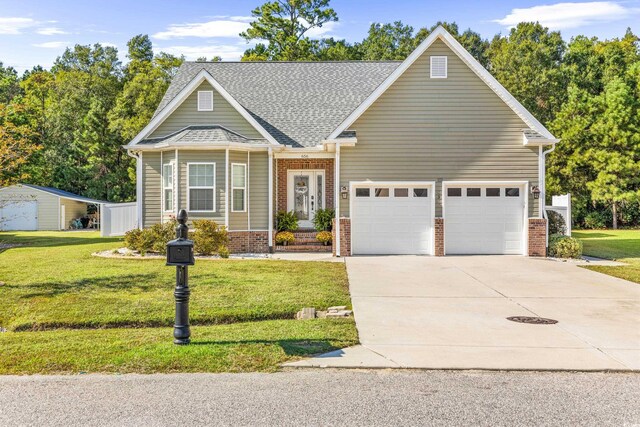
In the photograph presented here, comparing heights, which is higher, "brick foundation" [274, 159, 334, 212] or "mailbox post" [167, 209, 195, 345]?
"brick foundation" [274, 159, 334, 212]

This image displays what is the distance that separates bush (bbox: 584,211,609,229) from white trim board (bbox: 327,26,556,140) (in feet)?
65.6

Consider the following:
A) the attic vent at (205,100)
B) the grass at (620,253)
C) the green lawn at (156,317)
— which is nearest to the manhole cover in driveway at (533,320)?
the green lawn at (156,317)

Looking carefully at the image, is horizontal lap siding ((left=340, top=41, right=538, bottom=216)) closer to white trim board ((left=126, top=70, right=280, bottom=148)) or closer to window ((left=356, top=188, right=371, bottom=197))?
window ((left=356, top=188, right=371, bottom=197))

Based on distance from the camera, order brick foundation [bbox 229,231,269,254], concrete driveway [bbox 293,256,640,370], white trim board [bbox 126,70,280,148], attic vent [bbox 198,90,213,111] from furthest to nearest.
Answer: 1. attic vent [bbox 198,90,213,111]
2. white trim board [bbox 126,70,280,148]
3. brick foundation [bbox 229,231,269,254]
4. concrete driveway [bbox 293,256,640,370]

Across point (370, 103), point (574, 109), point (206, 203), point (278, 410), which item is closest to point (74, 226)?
point (206, 203)

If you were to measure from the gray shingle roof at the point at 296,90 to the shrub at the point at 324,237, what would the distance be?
10.3ft

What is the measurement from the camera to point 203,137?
1812cm

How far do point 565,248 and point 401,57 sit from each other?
108 ft

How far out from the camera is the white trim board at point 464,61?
1723cm

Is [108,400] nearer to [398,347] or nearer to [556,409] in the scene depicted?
[398,347]

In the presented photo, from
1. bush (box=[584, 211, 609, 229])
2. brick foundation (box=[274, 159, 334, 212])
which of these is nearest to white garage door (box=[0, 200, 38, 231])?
brick foundation (box=[274, 159, 334, 212])

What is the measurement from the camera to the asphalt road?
465 cm

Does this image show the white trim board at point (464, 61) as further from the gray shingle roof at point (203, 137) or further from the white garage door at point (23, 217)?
the white garage door at point (23, 217)

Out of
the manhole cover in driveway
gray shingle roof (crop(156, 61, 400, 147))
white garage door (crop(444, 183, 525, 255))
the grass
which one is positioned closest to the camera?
the manhole cover in driveway
